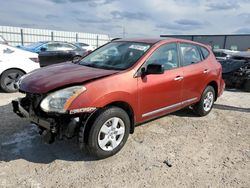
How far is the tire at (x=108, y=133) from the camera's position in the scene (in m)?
3.30

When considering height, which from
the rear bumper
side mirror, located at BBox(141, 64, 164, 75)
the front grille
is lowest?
the rear bumper

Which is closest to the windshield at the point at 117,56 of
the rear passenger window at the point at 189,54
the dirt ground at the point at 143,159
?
the rear passenger window at the point at 189,54

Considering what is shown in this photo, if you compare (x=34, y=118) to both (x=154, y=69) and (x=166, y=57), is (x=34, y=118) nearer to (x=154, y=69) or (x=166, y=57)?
(x=154, y=69)

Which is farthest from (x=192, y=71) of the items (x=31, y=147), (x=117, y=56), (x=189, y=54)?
(x=31, y=147)

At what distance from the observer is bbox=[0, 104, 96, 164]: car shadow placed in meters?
3.54

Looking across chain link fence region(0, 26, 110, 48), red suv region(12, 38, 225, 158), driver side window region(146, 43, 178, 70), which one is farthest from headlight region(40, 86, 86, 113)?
chain link fence region(0, 26, 110, 48)

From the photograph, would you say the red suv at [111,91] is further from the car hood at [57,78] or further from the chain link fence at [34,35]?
the chain link fence at [34,35]

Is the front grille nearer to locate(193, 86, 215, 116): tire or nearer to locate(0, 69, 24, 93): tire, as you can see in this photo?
locate(193, 86, 215, 116): tire

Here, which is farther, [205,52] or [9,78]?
[9,78]

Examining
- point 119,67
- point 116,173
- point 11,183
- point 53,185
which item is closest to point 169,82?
point 119,67

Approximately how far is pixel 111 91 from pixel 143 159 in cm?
107

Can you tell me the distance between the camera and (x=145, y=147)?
3971 millimetres

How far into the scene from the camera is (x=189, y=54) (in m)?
5.02

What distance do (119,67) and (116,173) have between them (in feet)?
5.17
